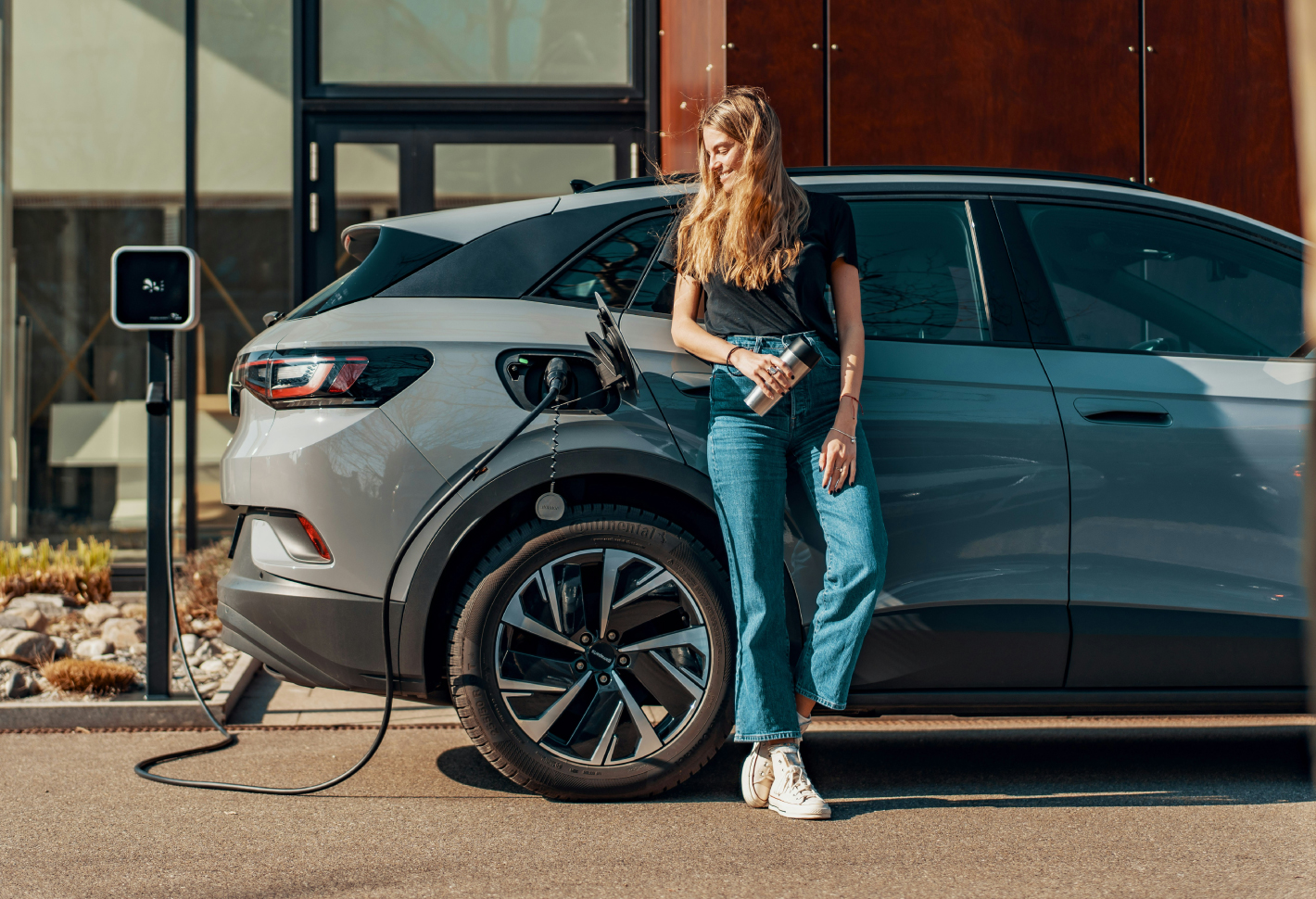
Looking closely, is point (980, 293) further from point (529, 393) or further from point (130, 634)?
point (130, 634)

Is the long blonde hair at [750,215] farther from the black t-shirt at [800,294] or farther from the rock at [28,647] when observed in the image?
the rock at [28,647]

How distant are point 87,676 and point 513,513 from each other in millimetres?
2205

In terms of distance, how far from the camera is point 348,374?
3102mm

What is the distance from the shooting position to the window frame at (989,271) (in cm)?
333

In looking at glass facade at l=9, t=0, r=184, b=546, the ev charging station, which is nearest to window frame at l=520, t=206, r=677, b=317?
the ev charging station

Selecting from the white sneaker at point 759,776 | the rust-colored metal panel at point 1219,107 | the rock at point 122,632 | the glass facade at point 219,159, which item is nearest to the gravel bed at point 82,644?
the rock at point 122,632

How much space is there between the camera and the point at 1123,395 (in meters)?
3.25

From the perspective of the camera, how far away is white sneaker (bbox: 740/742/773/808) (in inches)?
126

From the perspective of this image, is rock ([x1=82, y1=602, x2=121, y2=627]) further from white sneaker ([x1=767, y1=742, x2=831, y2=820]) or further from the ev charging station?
white sneaker ([x1=767, y1=742, x2=831, y2=820])

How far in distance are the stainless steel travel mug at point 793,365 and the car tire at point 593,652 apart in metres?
0.43

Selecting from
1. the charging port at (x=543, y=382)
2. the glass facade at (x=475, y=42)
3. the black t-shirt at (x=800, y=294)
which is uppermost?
the glass facade at (x=475, y=42)

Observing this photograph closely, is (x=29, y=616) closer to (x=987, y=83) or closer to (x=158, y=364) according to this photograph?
(x=158, y=364)

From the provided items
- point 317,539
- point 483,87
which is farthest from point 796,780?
point 483,87

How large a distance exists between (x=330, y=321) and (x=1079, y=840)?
2318mm
